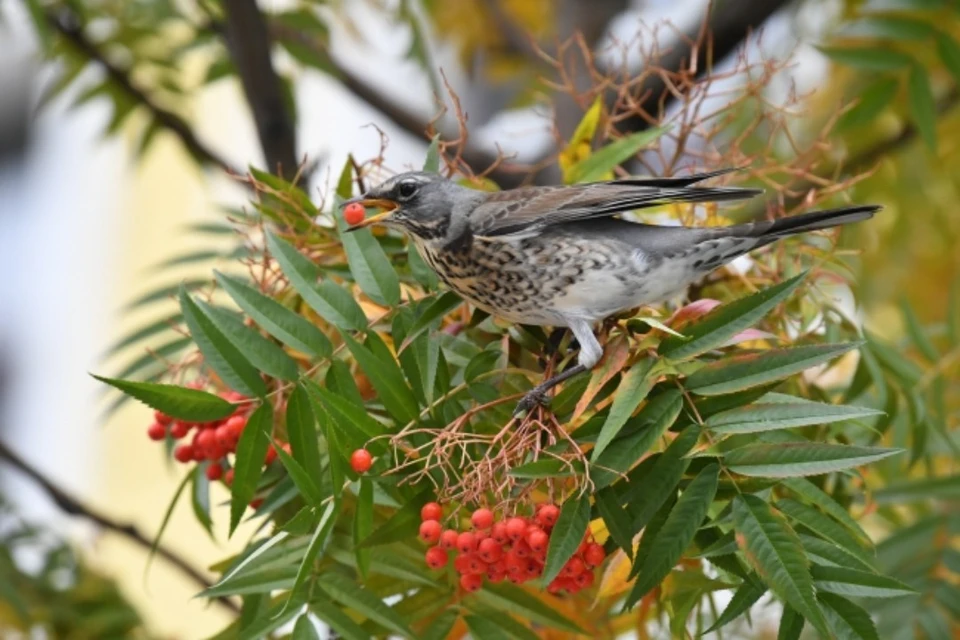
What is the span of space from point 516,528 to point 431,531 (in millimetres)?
64

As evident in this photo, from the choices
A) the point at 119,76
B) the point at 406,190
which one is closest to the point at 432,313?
the point at 406,190

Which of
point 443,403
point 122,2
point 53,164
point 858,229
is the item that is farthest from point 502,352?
point 53,164

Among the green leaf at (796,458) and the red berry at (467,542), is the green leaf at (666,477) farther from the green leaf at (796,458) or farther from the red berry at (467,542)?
the red berry at (467,542)

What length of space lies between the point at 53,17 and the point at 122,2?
0.48 ft

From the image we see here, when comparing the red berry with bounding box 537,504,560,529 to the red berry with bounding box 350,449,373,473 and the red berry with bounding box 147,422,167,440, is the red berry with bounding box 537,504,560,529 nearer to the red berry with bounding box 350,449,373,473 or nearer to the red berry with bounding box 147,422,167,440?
the red berry with bounding box 350,449,373,473

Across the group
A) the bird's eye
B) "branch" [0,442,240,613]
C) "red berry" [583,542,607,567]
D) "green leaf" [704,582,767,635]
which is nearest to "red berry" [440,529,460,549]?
"red berry" [583,542,607,567]

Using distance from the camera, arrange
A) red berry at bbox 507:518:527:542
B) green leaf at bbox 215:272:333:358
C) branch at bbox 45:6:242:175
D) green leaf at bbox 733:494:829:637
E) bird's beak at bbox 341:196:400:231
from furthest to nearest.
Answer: branch at bbox 45:6:242:175
bird's beak at bbox 341:196:400:231
green leaf at bbox 215:272:333:358
red berry at bbox 507:518:527:542
green leaf at bbox 733:494:829:637

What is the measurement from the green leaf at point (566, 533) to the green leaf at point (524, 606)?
0.66ft

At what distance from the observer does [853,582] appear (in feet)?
2.99

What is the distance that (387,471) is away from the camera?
98 cm

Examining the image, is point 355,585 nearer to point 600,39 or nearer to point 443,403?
point 443,403

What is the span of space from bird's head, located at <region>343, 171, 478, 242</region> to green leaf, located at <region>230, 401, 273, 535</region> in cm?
20

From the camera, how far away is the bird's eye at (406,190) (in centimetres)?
121

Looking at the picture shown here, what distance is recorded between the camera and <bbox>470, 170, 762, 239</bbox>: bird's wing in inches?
43.8
